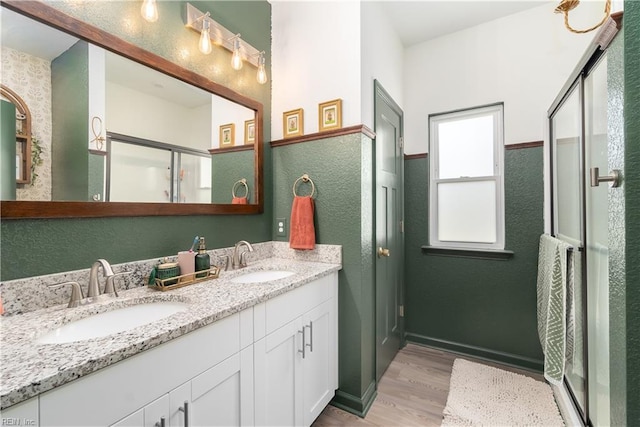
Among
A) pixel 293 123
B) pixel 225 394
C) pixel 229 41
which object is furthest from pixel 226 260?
pixel 229 41

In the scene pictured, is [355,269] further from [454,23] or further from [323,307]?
[454,23]

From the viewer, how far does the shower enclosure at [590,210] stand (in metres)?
1.01

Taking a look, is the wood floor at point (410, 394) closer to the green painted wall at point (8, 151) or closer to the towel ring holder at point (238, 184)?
the towel ring holder at point (238, 184)

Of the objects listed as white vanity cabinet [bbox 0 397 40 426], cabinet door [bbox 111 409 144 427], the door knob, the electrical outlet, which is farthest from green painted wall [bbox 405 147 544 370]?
white vanity cabinet [bbox 0 397 40 426]

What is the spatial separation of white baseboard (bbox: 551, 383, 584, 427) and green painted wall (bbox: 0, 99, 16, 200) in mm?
2758

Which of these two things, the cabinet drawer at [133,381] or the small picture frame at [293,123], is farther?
the small picture frame at [293,123]

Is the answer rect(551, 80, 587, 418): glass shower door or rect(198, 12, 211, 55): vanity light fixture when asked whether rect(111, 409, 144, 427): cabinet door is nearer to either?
rect(198, 12, 211, 55): vanity light fixture

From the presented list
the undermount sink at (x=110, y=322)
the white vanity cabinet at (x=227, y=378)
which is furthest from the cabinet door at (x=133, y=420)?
the undermount sink at (x=110, y=322)

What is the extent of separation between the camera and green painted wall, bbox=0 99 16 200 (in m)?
0.95

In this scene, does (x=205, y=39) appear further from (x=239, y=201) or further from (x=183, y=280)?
(x=183, y=280)

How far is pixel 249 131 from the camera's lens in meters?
1.93

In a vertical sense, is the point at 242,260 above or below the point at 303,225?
below

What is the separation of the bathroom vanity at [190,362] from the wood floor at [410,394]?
0.89 feet

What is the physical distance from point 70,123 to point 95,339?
88 centimetres
